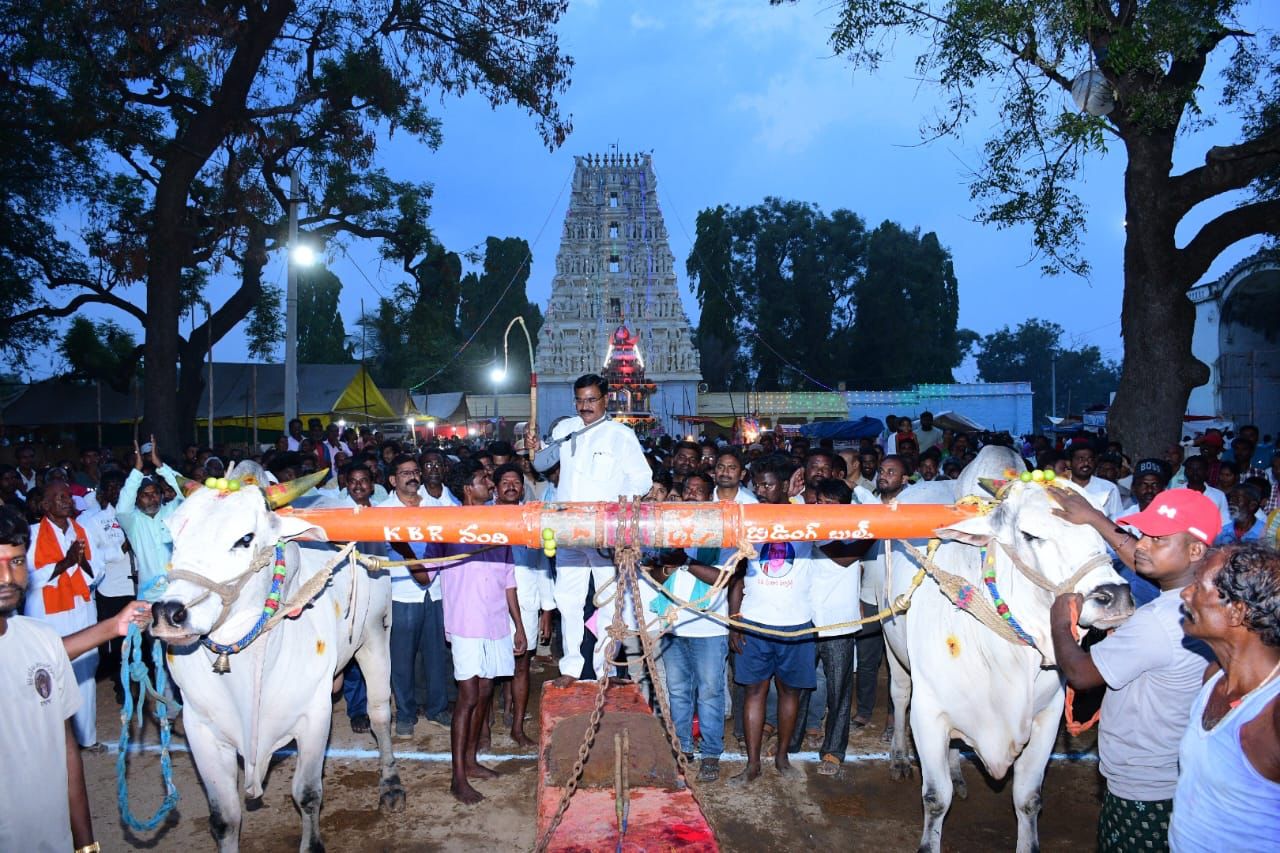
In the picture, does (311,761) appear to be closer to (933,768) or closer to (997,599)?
(933,768)

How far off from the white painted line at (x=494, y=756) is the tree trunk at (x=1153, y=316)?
6713 mm

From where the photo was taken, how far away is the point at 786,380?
52.7m

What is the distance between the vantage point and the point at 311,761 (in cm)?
459

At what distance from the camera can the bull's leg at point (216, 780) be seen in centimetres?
416

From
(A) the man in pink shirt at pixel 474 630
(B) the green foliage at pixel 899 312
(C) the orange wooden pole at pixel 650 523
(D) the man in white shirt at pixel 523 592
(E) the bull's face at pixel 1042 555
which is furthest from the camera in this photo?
(B) the green foliage at pixel 899 312

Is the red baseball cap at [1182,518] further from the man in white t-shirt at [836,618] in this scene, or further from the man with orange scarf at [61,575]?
the man with orange scarf at [61,575]

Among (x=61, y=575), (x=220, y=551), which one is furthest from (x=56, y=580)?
(x=220, y=551)

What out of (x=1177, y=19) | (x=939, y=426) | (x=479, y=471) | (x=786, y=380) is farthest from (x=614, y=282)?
(x=479, y=471)

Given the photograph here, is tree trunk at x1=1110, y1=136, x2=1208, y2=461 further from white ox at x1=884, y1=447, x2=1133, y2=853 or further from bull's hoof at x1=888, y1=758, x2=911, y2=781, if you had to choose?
white ox at x1=884, y1=447, x2=1133, y2=853

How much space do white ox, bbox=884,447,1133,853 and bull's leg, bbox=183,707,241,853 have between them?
11.8 ft

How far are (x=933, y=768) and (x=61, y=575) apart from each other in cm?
605

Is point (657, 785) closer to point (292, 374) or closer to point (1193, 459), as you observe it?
point (1193, 459)

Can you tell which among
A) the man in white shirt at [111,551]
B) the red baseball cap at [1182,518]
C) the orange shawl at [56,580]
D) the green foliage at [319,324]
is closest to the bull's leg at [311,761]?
the orange shawl at [56,580]

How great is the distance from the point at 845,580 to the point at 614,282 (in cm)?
4332
